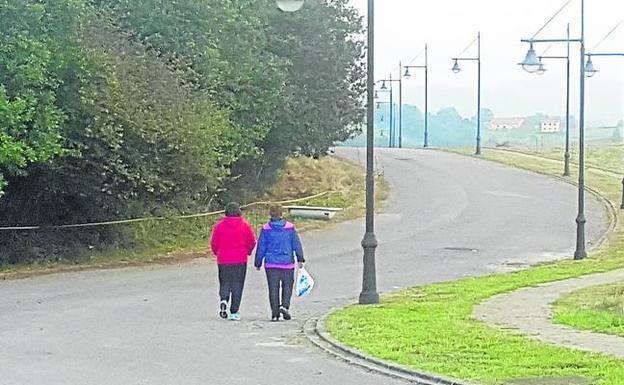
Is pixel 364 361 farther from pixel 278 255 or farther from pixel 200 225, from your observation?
pixel 200 225

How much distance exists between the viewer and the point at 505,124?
10138cm

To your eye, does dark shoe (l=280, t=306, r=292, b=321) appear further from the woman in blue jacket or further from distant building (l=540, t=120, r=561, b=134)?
distant building (l=540, t=120, r=561, b=134)

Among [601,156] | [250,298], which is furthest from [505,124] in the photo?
[250,298]

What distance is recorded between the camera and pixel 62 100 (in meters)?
25.2

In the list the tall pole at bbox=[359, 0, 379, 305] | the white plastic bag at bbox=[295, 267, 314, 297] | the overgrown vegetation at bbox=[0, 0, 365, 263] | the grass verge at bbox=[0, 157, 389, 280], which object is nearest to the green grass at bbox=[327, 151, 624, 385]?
the tall pole at bbox=[359, 0, 379, 305]

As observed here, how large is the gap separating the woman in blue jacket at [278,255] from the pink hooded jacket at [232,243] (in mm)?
345

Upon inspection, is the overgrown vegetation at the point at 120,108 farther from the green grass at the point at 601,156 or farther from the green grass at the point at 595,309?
the green grass at the point at 601,156

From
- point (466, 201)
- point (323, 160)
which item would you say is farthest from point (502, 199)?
point (323, 160)

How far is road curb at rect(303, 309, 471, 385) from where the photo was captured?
1109 centimetres

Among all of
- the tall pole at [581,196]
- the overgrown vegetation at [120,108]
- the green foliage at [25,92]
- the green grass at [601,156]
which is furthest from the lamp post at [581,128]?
the green grass at [601,156]

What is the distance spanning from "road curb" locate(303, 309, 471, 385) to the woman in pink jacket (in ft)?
4.99

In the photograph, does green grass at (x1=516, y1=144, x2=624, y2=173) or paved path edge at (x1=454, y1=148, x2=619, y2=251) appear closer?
paved path edge at (x1=454, y1=148, x2=619, y2=251)

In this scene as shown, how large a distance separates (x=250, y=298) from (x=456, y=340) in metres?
7.36

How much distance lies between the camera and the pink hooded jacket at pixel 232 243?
16.9 meters
